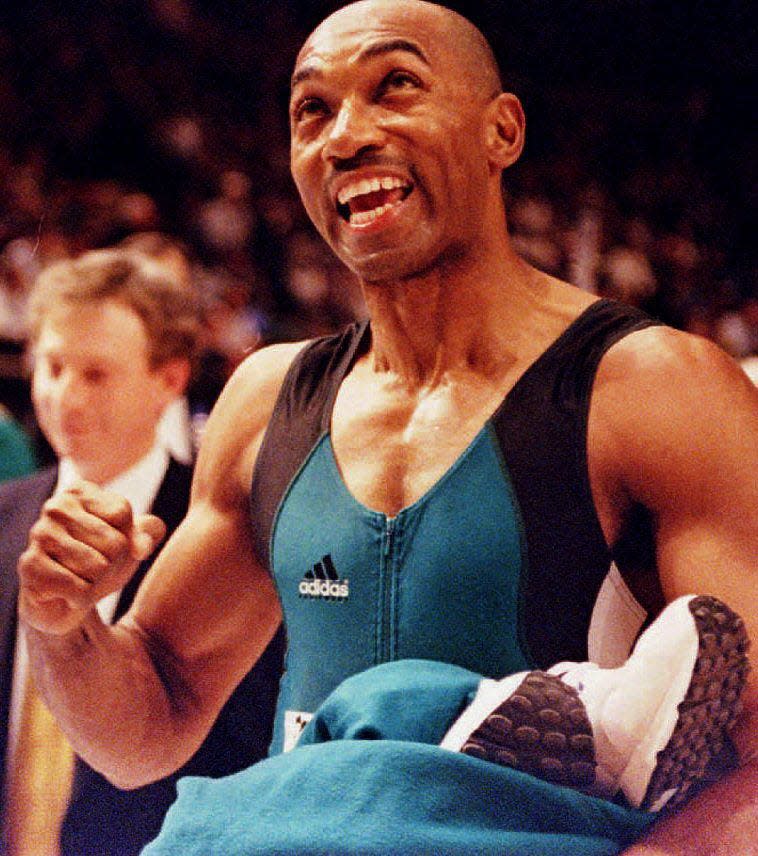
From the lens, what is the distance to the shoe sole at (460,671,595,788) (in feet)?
2.97

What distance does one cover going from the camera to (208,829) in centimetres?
95

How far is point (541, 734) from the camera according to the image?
2.98 feet

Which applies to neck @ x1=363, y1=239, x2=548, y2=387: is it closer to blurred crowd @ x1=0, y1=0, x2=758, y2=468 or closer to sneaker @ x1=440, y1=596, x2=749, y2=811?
sneaker @ x1=440, y1=596, x2=749, y2=811

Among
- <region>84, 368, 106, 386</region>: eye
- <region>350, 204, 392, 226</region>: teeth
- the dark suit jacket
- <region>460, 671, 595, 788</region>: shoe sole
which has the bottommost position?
the dark suit jacket

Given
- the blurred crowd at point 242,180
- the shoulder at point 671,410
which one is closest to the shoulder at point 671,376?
the shoulder at point 671,410

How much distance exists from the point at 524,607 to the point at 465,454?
4.9 inches

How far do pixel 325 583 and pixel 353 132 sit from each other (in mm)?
351

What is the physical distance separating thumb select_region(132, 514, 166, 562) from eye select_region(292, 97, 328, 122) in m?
0.34

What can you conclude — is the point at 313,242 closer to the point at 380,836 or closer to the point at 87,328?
the point at 87,328

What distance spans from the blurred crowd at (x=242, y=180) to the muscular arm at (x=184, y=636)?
2.49 ft

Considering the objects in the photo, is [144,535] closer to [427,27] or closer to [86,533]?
[86,533]

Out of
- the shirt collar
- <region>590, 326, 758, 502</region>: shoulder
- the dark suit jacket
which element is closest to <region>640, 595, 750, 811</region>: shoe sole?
<region>590, 326, 758, 502</region>: shoulder

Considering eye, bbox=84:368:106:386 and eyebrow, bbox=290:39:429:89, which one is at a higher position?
eyebrow, bbox=290:39:429:89

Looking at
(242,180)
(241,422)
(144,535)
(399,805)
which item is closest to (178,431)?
(241,422)
